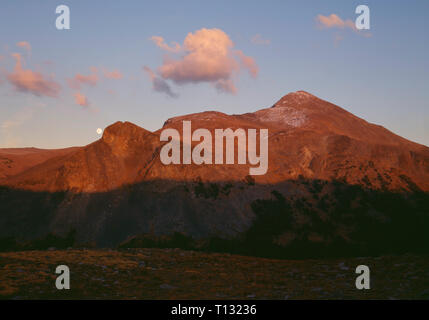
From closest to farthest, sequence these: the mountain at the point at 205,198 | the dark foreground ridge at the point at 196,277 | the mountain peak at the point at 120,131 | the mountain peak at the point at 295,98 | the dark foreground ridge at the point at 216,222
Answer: the dark foreground ridge at the point at 196,277 < the dark foreground ridge at the point at 216,222 < the mountain at the point at 205,198 < the mountain peak at the point at 120,131 < the mountain peak at the point at 295,98

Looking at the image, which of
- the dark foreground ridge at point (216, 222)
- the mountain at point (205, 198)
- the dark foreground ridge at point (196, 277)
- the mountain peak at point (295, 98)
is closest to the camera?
the dark foreground ridge at point (196, 277)

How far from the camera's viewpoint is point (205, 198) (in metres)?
39.5

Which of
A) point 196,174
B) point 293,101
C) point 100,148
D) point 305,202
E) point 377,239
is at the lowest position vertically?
point 377,239

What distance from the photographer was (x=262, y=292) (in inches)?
589

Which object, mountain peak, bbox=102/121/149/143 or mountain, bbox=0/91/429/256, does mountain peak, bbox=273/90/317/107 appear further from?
mountain peak, bbox=102/121/149/143

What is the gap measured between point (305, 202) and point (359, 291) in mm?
29522

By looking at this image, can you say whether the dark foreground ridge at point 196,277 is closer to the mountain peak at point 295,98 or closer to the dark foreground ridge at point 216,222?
the dark foreground ridge at point 216,222

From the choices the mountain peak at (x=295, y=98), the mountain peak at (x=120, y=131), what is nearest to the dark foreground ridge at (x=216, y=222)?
the mountain peak at (x=120, y=131)

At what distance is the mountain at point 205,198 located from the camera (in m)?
36.2

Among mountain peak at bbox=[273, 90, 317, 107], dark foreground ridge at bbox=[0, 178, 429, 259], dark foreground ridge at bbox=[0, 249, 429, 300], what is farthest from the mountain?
mountain peak at bbox=[273, 90, 317, 107]

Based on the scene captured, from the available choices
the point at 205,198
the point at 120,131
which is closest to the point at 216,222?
the point at 205,198

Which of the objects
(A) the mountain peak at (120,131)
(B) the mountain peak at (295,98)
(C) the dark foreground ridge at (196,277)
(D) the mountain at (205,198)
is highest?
(B) the mountain peak at (295,98)
